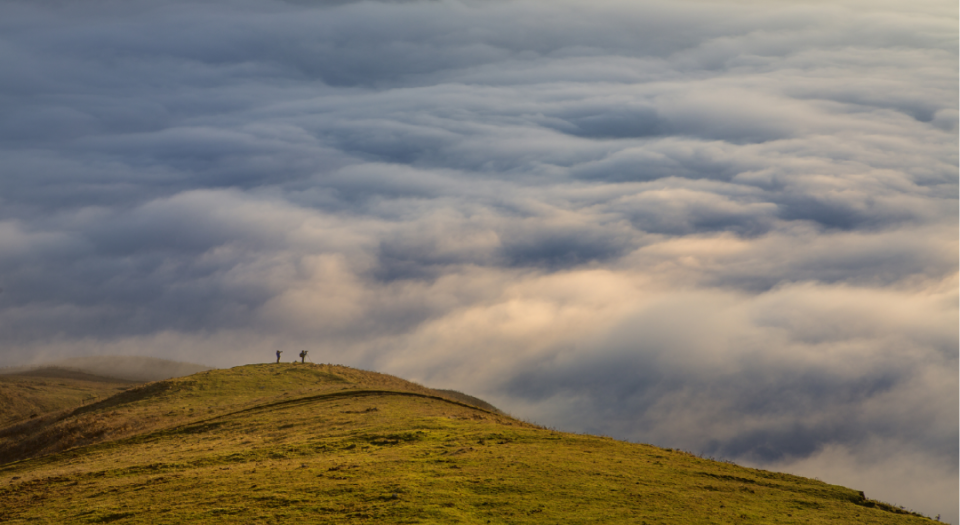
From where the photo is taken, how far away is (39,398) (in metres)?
79.2

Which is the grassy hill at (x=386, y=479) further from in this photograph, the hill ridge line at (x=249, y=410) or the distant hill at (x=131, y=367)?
the distant hill at (x=131, y=367)

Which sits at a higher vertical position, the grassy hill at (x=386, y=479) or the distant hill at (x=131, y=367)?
the distant hill at (x=131, y=367)

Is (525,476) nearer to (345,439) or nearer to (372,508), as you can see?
(372,508)

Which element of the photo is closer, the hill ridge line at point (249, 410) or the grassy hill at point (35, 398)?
the hill ridge line at point (249, 410)

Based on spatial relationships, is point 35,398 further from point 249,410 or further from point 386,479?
point 386,479

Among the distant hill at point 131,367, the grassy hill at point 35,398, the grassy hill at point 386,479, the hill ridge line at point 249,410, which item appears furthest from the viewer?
the distant hill at point 131,367

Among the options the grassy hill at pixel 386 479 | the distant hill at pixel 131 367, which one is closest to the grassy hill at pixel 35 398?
the grassy hill at pixel 386 479

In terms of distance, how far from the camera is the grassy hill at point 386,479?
19469 millimetres

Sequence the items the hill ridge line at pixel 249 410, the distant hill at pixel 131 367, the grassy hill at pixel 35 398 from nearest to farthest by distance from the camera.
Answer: the hill ridge line at pixel 249 410
the grassy hill at pixel 35 398
the distant hill at pixel 131 367

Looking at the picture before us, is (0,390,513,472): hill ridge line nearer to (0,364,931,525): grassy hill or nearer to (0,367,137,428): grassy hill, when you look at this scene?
(0,364,931,525): grassy hill

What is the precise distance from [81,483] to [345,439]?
1037cm

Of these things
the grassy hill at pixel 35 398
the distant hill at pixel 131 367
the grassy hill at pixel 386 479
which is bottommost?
the grassy hill at pixel 386 479

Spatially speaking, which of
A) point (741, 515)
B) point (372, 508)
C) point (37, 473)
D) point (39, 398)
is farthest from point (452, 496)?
point (39, 398)

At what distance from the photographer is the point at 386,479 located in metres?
21.8
